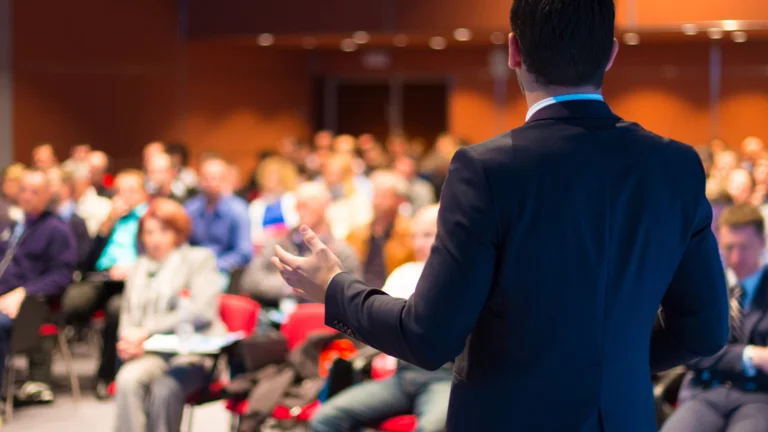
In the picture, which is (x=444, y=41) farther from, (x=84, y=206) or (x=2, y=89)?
(x=84, y=206)

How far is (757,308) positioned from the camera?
377cm

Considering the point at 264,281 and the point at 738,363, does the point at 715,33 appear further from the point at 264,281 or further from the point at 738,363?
the point at 738,363

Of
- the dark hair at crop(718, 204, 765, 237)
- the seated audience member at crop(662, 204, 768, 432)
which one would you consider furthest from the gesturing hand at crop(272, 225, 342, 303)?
the dark hair at crop(718, 204, 765, 237)

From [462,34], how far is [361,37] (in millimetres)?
1466

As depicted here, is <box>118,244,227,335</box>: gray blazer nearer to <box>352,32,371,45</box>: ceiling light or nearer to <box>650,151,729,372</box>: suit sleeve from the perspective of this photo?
<box>650,151,729,372</box>: suit sleeve

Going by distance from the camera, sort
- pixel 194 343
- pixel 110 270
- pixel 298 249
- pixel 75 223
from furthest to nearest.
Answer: pixel 75 223
pixel 110 270
pixel 298 249
pixel 194 343

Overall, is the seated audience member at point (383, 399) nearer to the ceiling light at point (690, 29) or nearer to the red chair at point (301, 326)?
the red chair at point (301, 326)

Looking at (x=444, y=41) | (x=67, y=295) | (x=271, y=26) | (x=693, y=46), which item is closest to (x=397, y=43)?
(x=444, y=41)

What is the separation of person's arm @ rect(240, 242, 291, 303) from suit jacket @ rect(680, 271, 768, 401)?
114 inches

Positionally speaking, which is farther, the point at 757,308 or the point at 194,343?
the point at 194,343

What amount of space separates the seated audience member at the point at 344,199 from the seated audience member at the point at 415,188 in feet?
1.33

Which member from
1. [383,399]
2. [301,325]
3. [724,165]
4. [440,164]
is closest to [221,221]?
[301,325]

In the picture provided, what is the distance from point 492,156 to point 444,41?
1330 centimetres

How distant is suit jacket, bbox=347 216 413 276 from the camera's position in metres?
5.82
